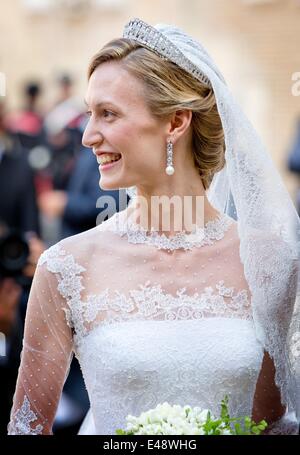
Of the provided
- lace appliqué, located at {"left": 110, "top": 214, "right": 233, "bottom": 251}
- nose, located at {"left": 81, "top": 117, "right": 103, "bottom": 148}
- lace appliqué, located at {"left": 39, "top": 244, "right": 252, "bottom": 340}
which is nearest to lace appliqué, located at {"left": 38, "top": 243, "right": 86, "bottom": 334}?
lace appliqué, located at {"left": 39, "top": 244, "right": 252, "bottom": 340}

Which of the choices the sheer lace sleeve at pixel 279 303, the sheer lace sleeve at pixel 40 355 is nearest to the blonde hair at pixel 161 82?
the sheer lace sleeve at pixel 279 303

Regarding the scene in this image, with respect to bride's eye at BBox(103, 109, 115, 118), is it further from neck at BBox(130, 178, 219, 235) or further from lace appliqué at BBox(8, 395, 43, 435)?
lace appliqué at BBox(8, 395, 43, 435)

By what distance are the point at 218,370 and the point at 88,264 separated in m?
0.55

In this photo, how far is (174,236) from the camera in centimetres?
363

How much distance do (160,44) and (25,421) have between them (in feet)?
4.21

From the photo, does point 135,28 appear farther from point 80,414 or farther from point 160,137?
point 80,414

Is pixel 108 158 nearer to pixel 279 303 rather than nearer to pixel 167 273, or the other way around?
pixel 167 273

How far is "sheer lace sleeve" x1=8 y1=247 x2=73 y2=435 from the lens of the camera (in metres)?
3.39

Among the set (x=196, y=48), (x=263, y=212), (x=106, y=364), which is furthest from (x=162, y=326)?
(x=196, y=48)

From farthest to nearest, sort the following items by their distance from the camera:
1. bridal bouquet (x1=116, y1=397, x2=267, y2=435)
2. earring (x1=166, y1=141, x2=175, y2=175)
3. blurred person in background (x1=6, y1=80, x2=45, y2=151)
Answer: blurred person in background (x1=6, y1=80, x2=45, y2=151), earring (x1=166, y1=141, x2=175, y2=175), bridal bouquet (x1=116, y1=397, x2=267, y2=435)

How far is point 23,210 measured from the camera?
6.79 meters

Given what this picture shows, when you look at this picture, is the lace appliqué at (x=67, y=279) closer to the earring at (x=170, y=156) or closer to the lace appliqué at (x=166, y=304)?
the lace appliqué at (x=166, y=304)

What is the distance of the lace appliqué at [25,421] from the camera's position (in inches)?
134

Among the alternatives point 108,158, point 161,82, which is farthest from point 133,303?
point 161,82
